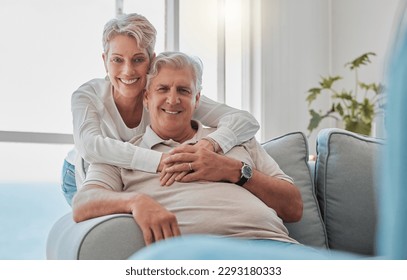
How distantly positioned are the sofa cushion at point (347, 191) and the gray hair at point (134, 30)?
0.65 metres

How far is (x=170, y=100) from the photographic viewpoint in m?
1.65

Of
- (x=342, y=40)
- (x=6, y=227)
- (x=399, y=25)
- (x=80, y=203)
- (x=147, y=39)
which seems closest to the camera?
(x=399, y=25)

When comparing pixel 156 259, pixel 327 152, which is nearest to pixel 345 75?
pixel 327 152

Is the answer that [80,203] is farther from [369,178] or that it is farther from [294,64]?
[294,64]

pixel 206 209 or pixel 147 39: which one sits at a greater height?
pixel 147 39

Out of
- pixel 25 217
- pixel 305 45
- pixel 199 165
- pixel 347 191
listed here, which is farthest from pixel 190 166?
pixel 305 45

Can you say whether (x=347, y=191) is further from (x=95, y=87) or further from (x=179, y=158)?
(x=95, y=87)

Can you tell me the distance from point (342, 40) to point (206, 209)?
3.07m

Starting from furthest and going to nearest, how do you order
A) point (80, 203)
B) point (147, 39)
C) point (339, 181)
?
point (339, 181) → point (147, 39) → point (80, 203)

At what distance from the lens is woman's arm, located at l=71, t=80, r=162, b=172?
155cm

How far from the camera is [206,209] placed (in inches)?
57.6

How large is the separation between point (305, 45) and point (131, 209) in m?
2.94

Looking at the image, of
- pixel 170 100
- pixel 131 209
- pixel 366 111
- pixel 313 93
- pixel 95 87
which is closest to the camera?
pixel 131 209

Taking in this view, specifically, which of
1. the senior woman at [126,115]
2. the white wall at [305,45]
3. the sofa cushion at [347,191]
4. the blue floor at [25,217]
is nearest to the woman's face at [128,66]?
the senior woman at [126,115]
